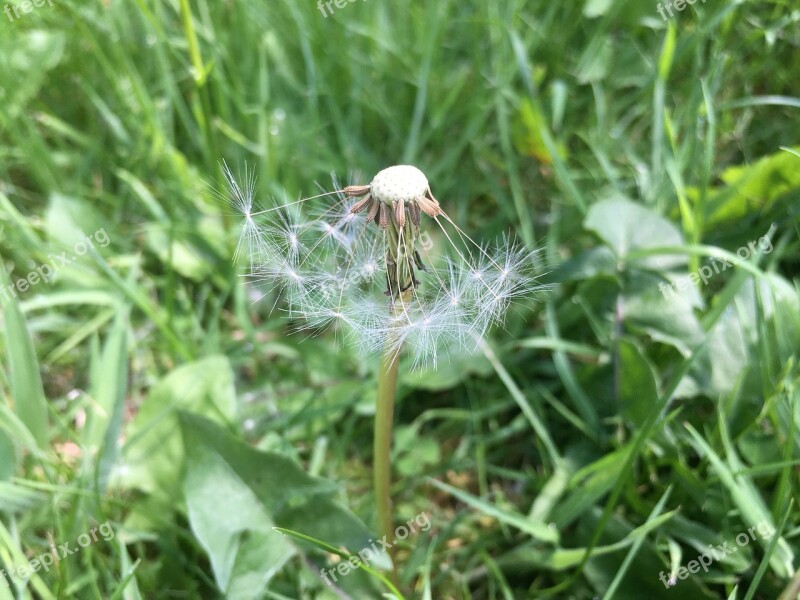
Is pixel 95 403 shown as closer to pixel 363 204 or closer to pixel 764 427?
pixel 363 204

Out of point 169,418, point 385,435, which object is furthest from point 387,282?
point 169,418

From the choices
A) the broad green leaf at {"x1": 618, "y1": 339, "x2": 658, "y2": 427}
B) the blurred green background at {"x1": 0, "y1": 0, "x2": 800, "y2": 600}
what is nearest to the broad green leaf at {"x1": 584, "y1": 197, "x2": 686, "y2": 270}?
the blurred green background at {"x1": 0, "y1": 0, "x2": 800, "y2": 600}

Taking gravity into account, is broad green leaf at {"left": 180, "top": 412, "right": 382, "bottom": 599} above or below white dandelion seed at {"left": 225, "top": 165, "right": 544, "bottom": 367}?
below

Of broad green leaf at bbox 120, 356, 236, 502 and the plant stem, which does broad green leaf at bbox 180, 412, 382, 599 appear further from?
broad green leaf at bbox 120, 356, 236, 502

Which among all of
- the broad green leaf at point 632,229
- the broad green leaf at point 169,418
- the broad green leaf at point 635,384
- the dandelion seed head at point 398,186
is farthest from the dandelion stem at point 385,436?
the broad green leaf at point 632,229

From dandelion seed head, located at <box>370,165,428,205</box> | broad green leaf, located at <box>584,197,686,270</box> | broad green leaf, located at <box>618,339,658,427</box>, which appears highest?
dandelion seed head, located at <box>370,165,428,205</box>

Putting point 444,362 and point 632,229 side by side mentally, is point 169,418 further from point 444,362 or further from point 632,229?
point 632,229
